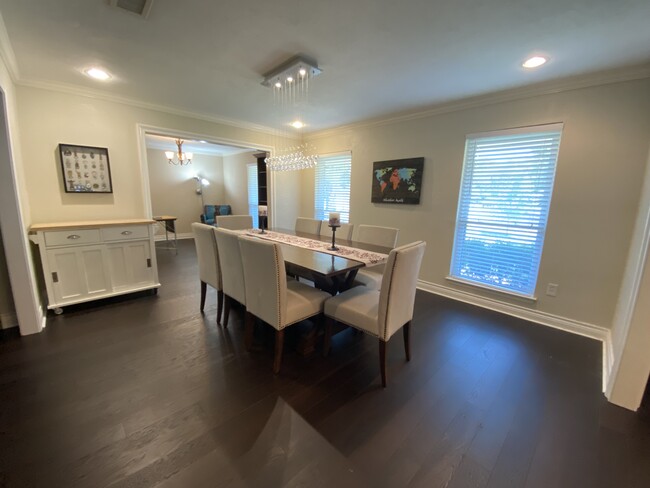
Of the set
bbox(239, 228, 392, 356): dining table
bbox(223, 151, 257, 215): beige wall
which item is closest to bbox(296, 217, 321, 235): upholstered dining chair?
bbox(239, 228, 392, 356): dining table

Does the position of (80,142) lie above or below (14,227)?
above

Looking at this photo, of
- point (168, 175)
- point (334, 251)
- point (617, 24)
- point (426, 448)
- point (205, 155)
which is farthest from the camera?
point (205, 155)

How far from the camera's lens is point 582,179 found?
251 centimetres

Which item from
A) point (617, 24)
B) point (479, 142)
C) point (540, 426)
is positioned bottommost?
point (540, 426)

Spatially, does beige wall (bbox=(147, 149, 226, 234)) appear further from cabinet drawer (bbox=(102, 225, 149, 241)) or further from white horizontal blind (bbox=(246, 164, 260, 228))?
cabinet drawer (bbox=(102, 225, 149, 241))

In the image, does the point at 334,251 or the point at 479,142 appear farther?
the point at 479,142

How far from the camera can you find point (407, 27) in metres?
1.76

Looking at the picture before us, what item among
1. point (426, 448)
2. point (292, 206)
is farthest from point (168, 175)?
point (426, 448)

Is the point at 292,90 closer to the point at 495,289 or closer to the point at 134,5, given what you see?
the point at 134,5

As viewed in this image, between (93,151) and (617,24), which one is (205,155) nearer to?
(93,151)

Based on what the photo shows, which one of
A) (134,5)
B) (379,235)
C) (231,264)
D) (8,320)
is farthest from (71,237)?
(379,235)

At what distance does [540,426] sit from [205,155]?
818 centimetres

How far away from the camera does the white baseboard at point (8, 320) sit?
2.39 metres

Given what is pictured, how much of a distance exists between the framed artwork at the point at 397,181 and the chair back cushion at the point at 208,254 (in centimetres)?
252
